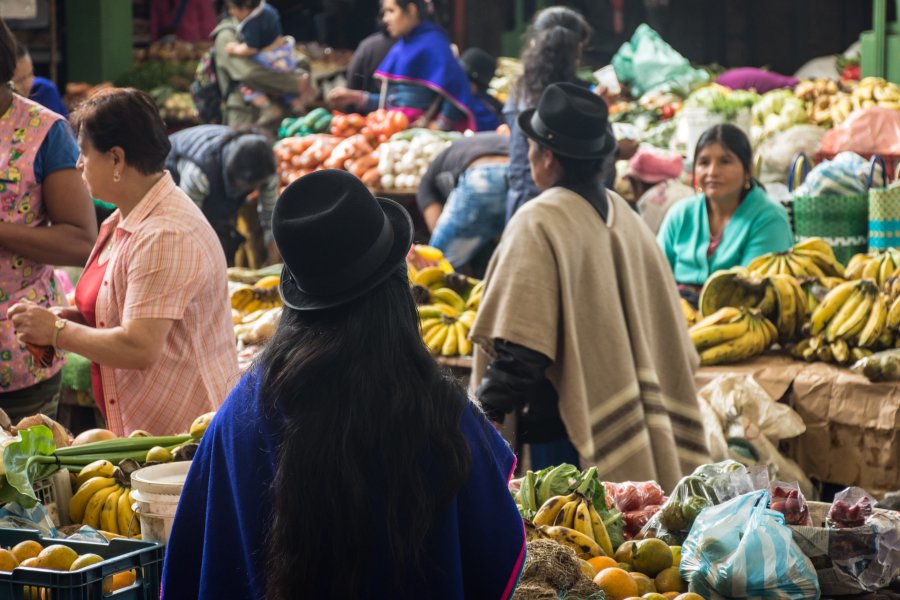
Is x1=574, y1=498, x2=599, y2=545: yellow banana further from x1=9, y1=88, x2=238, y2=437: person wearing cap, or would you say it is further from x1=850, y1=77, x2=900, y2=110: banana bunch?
x1=850, y1=77, x2=900, y2=110: banana bunch

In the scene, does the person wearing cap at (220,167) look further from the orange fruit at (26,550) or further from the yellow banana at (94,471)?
the orange fruit at (26,550)

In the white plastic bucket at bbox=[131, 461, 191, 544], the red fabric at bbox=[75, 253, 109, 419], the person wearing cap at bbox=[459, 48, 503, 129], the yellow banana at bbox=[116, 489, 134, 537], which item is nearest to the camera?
the white plastic bucket at bbox=[131, 461, 191, 544]

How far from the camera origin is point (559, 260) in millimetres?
4086

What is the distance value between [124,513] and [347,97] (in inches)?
305

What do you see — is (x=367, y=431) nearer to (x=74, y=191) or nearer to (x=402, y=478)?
(x=402, y=478)

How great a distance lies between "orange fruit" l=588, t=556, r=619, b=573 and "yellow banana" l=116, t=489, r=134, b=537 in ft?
3.51

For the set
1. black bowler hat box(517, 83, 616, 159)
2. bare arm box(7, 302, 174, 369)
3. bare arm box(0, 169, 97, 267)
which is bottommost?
bare arm box(7, 302, 174, 369)

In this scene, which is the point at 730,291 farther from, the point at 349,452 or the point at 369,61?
the point at 369,61

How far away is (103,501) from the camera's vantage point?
292 centimetres

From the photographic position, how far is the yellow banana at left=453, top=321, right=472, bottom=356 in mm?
5367

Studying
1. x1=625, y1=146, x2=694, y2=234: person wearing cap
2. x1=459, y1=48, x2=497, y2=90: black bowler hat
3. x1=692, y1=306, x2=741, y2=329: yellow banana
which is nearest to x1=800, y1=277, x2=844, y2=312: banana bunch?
x1=692, y1=306, x2=741, y2=329: yellow banana

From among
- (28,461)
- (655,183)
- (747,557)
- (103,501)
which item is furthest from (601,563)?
(655,183)

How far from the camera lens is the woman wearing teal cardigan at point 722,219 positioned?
5766mm

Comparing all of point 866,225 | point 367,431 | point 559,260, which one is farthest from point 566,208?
point 866,225
